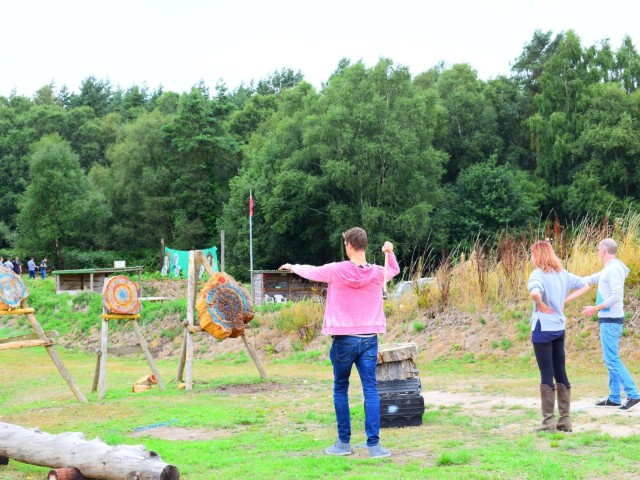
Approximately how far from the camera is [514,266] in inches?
656

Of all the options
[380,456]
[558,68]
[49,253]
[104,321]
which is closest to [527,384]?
[380,456]

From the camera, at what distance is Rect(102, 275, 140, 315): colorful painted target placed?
1234cm

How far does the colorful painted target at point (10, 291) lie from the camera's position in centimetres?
1126

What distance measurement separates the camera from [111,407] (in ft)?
35.3

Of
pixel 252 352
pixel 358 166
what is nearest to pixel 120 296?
pixel 252 352

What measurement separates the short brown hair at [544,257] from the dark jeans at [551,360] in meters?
0.65

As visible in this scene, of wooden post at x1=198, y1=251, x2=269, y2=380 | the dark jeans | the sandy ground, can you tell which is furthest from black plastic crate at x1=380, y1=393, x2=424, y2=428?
wooden post at x1=198, y1=251, x2=269, y2=380

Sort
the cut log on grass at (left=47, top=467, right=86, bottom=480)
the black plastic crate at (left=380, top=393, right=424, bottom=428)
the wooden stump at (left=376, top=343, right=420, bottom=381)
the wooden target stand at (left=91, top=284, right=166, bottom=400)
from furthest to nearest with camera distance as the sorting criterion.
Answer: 1. the wooden target stand at (left=91, top=284, right=166, bottom=400)
2. the wooden stump at (left=376, top=343, right=420, bottom=381)
3. the black plastic crate at (left=380, top=393, right=424, bottom=428)
4. the cut log on grass at (left=47, top=467, right=86, bottom=480)

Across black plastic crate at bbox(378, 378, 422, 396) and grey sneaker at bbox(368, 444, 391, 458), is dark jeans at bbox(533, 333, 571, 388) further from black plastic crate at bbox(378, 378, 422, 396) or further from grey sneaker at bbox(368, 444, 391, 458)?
grey sneaker at bbox(368, 444, 391, 458)

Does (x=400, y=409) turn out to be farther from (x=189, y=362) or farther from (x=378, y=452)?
(x=189, y=362)

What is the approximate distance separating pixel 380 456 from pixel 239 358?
12.2m

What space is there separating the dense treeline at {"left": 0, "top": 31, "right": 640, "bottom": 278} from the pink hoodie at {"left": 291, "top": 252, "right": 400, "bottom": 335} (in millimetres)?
29564

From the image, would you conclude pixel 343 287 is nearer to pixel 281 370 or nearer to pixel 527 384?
pixel 527 384

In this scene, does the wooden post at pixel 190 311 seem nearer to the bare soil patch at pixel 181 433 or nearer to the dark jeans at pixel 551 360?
the bare soil patch at pixel 181 433
